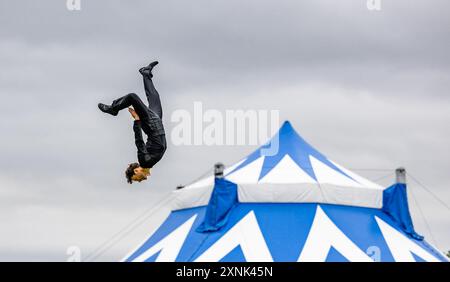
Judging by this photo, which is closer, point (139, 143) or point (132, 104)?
point (132, 104)

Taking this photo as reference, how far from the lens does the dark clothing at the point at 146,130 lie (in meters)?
11.2

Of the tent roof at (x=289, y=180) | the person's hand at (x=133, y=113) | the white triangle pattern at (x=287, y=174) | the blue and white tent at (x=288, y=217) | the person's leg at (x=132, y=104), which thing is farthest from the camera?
the white triangle pattern at (x=287, y=174)

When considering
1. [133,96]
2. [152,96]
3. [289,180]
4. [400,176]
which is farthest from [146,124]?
[400,176]

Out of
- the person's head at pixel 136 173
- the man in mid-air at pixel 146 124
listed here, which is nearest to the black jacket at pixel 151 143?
the man in mid-air at pixel 146 124

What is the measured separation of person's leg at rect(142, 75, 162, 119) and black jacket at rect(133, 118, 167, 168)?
0.90 ft

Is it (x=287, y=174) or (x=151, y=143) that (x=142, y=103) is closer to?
(x=151, y=143)

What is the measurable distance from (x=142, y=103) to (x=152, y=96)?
1.84 ft

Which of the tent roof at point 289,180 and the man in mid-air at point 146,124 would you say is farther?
the tent roof at point 289,180

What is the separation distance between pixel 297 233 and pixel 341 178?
2.53m

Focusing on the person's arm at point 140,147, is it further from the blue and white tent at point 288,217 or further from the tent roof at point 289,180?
the tent roof at point 289,180

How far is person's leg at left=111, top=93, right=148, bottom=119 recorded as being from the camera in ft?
36.8

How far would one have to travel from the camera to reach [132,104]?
37.3ft

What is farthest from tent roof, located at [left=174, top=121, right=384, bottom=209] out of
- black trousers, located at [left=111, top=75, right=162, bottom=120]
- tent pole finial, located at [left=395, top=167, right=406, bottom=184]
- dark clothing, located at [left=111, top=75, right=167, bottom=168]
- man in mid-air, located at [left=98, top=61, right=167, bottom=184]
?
dark clothing, located at [left=111, top=75, right=167, bottom=168]
